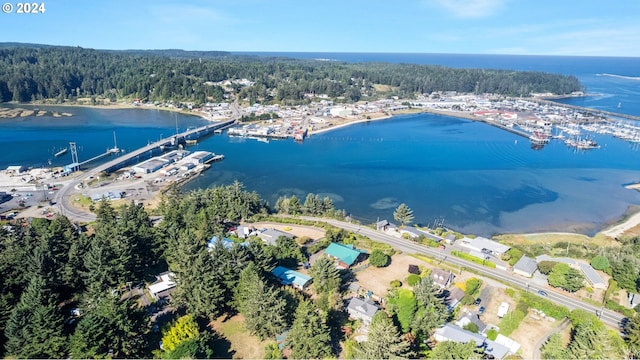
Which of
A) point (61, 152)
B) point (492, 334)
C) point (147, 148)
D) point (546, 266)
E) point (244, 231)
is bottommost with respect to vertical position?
point (492, 334)

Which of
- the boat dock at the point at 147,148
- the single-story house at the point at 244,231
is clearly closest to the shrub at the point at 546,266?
the single-story house at the point at 244,231

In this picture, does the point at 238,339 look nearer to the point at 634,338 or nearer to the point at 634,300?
the point at 634,338

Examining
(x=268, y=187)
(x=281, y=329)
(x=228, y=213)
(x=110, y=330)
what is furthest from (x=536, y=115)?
(x=110, y=330)

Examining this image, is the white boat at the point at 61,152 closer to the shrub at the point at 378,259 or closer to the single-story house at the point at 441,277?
the shrub at the point at 378,259

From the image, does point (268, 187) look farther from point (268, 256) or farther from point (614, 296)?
point (614, 296)

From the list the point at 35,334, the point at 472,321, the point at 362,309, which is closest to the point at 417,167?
the point at 472,321

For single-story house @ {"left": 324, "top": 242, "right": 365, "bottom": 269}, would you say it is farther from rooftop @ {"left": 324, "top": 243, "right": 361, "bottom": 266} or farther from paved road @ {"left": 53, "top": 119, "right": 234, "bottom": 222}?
paved road @ {"left": 53, "top": 119, "right": 234, "bottom": 222}
